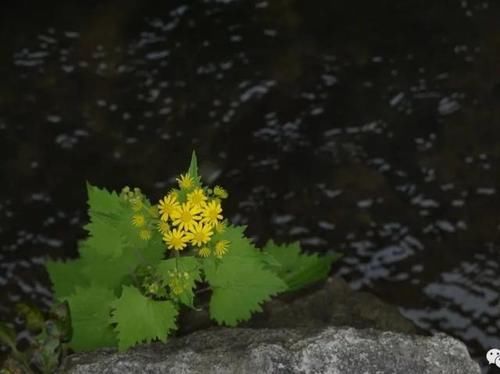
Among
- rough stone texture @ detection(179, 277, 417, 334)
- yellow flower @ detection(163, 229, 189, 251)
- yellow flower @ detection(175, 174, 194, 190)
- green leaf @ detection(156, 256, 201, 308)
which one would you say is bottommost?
rough stone texture @ detection(179, 277, 417, 334)

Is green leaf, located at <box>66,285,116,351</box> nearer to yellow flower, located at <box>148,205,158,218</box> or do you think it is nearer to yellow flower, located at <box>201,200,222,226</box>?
yellow flower, located at <box>148,205,158,218</box>

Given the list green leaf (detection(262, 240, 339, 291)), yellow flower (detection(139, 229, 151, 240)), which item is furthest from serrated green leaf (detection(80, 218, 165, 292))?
green leaf (detection(262, 240, 339, 291))

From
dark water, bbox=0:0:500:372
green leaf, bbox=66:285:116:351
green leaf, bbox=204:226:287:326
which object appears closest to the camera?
green leaf, bbox=204:226:287:326

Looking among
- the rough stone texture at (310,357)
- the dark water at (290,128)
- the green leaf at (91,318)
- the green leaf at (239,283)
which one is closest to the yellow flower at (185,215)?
the green leaf at (239,283)

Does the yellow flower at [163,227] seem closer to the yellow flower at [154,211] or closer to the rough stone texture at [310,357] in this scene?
the yellow flower at [154,211]

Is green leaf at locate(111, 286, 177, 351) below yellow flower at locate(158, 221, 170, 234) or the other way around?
below

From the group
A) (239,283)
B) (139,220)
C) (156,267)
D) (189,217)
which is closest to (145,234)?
(139,220)
